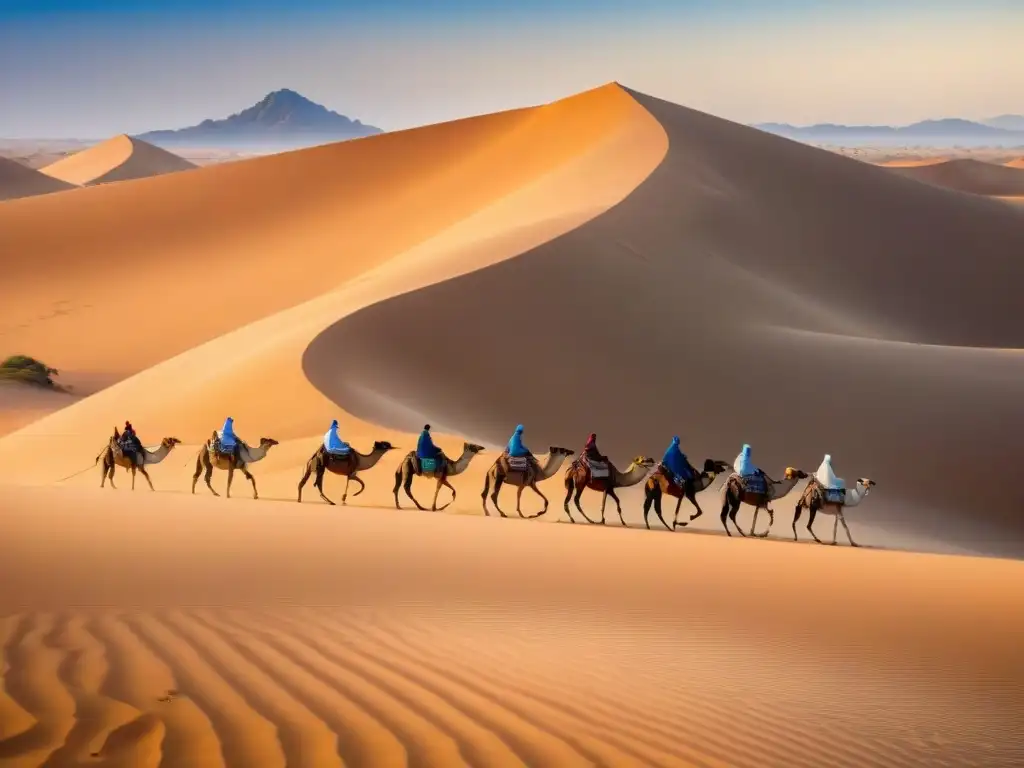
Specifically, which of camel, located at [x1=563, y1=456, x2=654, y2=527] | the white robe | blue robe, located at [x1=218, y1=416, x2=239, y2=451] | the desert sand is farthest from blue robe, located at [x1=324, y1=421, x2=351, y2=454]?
the white robe

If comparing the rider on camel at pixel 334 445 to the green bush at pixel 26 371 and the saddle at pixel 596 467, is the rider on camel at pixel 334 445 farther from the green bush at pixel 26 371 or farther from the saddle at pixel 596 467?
the green bush at pixel 26 371

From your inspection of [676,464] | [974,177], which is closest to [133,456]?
[676,464]

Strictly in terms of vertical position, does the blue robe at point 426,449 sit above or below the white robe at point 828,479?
below

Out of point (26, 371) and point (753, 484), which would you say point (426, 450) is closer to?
point (753, 484)

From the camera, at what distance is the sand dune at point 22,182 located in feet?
462

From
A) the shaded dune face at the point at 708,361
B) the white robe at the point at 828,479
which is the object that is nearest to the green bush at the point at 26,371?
the shaded dune face at the point at 708,361

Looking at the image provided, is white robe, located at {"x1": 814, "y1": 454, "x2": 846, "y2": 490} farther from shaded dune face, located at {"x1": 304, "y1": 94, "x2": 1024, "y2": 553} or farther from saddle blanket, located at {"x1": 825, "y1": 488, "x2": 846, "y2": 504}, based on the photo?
shaded dune face, located at {"x1": 304, "y1": 94, "x2": 1024, "y2": 553}

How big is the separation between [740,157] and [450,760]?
54.7 meters

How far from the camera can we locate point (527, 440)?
31.8 m

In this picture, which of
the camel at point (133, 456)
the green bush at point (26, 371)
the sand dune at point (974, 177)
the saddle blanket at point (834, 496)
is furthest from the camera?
the sand dune at point (974, 177)

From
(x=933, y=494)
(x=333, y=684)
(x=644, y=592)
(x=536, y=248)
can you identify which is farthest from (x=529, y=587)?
(x=536, y=248)

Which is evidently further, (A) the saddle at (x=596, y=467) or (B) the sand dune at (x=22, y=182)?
(B) the sand dune at (x=22, y=182)

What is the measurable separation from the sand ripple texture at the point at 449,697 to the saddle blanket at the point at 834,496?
8720 millimetres

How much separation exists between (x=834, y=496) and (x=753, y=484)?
1.17 meters
